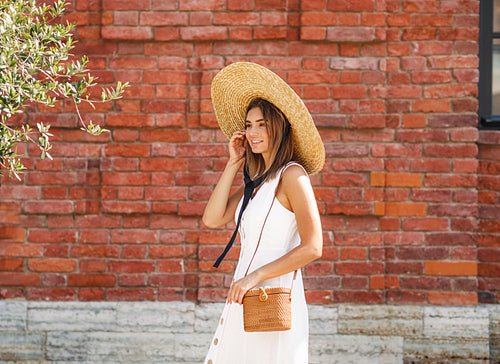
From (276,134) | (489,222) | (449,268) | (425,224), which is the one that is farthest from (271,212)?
(489,222)

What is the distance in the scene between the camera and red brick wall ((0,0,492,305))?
402 cm

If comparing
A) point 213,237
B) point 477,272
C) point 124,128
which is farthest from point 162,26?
point 477,272

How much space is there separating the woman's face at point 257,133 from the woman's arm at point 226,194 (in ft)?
0.70

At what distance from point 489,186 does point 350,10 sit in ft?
5.62

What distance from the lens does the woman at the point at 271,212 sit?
2.25 metres

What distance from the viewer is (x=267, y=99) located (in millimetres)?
2562

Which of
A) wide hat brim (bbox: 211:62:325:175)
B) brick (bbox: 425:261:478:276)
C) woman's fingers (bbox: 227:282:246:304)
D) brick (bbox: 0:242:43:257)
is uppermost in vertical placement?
wide hat brim (bbox: 211:62:325:175)

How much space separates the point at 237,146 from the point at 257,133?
27 centimetres

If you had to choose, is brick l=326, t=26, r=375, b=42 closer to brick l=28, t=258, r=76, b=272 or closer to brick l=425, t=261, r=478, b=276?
brick l=425, t=261, r=478, b=276

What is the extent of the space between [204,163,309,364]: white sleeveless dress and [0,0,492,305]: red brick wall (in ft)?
5.46

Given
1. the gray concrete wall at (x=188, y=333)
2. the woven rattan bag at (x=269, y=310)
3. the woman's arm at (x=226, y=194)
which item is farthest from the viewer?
the gray concrete wall at (x=188, y=333)

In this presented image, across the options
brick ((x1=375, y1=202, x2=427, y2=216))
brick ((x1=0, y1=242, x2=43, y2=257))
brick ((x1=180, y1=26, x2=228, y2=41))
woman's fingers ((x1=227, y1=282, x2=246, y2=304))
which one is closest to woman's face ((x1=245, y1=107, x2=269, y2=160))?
woman's fingers ((x1=227, y1=282, x2=246, y2=304))

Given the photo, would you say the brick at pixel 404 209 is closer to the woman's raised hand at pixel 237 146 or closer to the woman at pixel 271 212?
the woman at pixel 271 212

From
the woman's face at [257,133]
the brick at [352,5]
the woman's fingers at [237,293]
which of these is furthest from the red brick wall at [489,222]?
the woman's fingers at [237,293]
